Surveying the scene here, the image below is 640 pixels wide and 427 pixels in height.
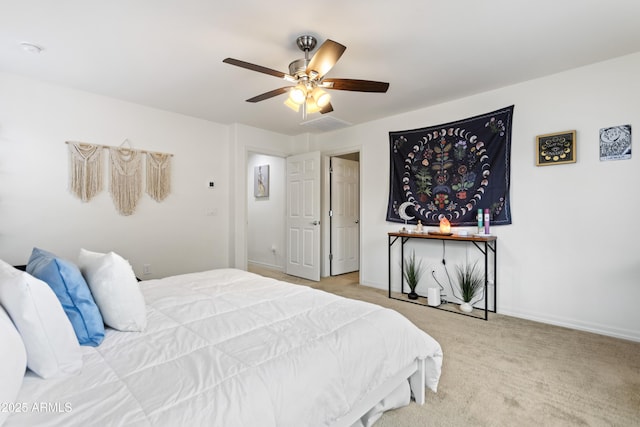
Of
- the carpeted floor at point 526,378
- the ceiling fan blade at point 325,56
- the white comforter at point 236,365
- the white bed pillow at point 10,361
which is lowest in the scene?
the carpeted floor at point 526,378

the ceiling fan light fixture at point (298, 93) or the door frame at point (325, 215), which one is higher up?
the ceiling fan light fixture at point (298, 93)

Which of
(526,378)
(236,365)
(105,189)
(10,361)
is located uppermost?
(105,189)

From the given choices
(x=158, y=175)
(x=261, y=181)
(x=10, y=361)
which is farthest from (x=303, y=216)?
(x=10, y=361)

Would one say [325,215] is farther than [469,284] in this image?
Yes

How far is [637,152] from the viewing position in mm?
2580

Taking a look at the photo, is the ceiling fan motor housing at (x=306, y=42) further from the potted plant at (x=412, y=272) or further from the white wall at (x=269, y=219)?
the white wall at (x=269, y=219)

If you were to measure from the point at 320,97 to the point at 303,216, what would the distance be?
9.12 feet

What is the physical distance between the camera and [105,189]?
3.48 meters

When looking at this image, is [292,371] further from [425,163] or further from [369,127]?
[369,127]

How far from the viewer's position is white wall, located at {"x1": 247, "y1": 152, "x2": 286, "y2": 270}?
560cm

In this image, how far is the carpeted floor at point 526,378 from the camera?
165 centimetres

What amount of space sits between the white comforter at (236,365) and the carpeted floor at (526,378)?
0.85 ft

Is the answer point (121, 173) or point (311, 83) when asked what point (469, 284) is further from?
point (121, 173)

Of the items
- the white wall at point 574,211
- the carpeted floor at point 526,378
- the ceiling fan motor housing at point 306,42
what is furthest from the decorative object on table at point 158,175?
the white wall at point 574,211
